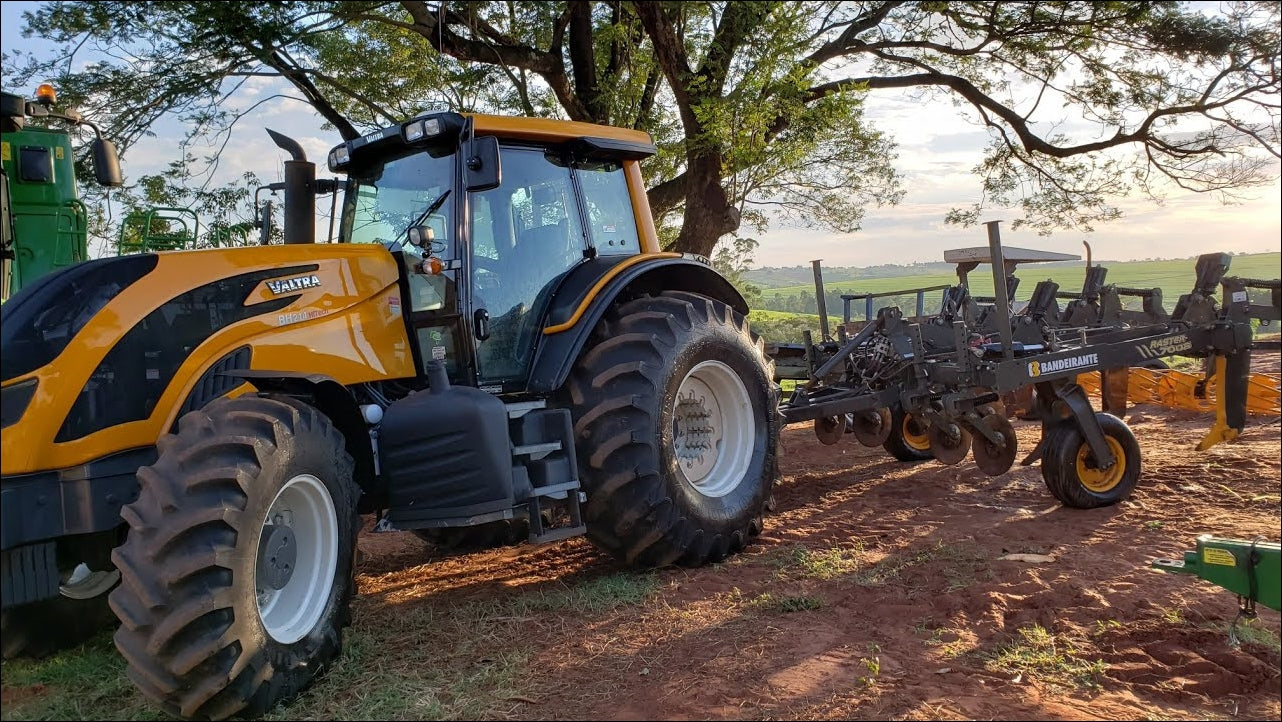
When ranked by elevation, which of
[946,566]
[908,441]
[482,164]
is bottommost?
[946,566]

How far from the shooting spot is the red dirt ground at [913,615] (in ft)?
10.9

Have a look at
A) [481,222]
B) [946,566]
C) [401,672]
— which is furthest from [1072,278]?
[401,672]

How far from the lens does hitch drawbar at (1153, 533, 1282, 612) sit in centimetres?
317

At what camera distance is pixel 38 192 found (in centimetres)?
658

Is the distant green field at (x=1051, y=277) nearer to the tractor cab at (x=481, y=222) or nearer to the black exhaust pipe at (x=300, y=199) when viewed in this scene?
the tractor cab at (x=481, y=222)

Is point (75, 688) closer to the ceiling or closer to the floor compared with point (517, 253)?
closer to the floor

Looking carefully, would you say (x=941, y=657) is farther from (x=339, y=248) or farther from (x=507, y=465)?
(x=339, y=248)

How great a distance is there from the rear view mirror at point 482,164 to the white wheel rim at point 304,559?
1561mm

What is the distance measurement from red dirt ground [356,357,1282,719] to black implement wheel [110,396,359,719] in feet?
2.85

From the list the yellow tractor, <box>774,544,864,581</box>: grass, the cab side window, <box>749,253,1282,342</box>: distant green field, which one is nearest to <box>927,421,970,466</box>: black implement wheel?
<box>749,253,1282,342</box>: distant green field

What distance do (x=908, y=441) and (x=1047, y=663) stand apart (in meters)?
4.78

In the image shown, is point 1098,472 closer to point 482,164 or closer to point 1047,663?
point 1047,663

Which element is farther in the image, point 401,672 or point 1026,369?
point 1026,369

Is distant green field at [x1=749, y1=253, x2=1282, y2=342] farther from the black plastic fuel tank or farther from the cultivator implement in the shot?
the black plastic fuel tank
